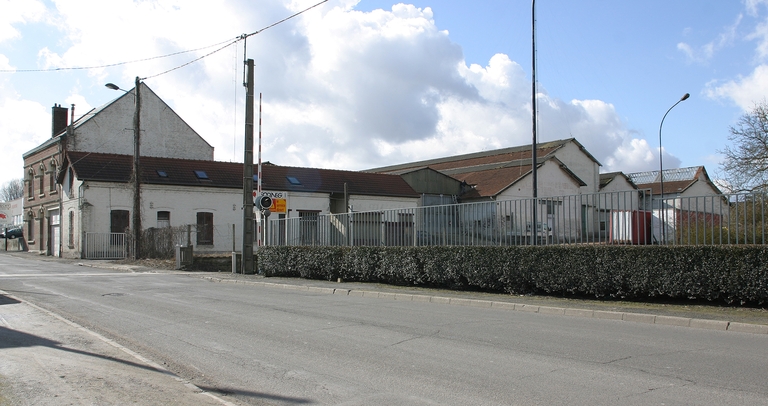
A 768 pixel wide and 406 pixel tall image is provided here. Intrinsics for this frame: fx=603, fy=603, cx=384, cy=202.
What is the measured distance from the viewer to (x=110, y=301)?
13.5 meters

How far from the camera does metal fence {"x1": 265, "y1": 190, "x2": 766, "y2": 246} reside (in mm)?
11828

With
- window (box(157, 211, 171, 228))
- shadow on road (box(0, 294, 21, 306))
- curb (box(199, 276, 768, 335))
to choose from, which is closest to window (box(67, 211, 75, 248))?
window (box(157, 211, 171, 228))

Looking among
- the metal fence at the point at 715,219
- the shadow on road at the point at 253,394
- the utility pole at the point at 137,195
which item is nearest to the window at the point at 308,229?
the metal fence at the point at 715,219

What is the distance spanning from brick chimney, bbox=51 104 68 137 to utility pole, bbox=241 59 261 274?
3168 centimetres

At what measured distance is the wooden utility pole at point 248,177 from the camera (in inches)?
857

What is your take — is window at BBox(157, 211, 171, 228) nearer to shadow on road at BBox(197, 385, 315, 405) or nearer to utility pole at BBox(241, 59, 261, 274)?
utility pole at BBox(241, 59, 261, 274)

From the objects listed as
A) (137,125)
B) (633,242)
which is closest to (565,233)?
(633,242)

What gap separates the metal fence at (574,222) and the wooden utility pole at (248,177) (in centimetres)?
390

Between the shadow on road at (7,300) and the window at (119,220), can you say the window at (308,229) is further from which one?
the window at (119,220)

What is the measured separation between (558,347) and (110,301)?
10121 mm

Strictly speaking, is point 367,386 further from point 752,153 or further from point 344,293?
point 752,153

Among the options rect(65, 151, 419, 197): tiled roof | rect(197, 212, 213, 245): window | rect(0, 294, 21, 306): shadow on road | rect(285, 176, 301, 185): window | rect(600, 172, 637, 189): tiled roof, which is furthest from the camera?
rect(600, 172, 637, 189): tiled roof

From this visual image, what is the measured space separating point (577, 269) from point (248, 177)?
503 inches

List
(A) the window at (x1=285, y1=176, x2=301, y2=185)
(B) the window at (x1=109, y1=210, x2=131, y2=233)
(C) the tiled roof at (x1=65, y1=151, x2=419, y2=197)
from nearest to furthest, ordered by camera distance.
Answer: (B) the window at (x1=109, y1=210, x2=131, y2=233) < (C) the tiled roof at (x1=65, y1=151, x2=419, y2=197) < (A) the window at (x1=285, y1=176, x2=301, y2=185)
